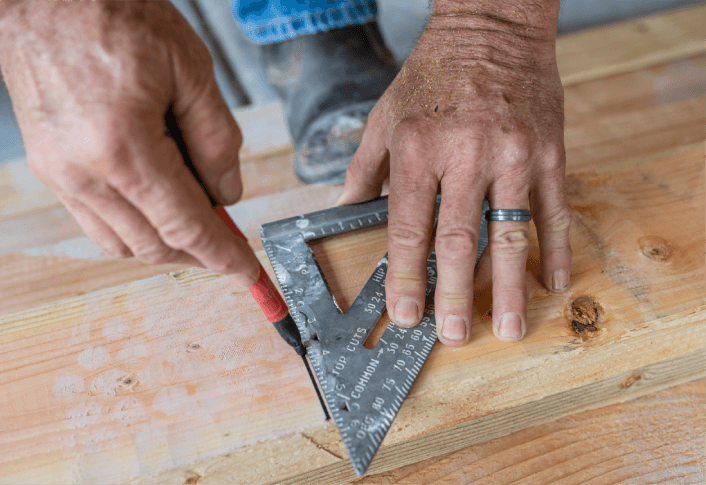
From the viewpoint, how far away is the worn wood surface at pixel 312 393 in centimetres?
86

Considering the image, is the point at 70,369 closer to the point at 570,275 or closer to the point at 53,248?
the point at 53,248

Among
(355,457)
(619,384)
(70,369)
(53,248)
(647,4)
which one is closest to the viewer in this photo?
(355,457)

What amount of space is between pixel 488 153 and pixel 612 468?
0.70m

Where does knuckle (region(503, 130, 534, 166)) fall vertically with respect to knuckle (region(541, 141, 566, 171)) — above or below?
above

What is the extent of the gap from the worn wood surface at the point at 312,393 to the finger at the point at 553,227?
1.6 inches

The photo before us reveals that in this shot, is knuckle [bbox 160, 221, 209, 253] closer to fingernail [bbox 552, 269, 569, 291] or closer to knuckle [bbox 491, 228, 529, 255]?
knuckle [bbox 491, 228, 529, 255]

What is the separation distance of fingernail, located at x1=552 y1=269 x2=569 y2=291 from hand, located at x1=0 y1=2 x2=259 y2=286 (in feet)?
2.34

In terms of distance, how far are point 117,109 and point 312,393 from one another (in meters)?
0.58

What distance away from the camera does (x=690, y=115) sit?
1801 mm

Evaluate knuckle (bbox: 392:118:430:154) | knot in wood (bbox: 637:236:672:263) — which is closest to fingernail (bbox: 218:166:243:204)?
knuckle (bbox: 392:118:430:154)

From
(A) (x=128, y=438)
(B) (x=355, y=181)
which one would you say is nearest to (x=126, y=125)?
(A) (x=128, y=438)

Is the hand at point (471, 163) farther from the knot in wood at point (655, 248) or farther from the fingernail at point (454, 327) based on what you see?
the knot in wood at point (655, 248)

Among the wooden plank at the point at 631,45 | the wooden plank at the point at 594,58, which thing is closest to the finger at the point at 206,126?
the wooden plank at the point at 594,58

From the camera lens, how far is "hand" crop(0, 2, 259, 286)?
59 cm
